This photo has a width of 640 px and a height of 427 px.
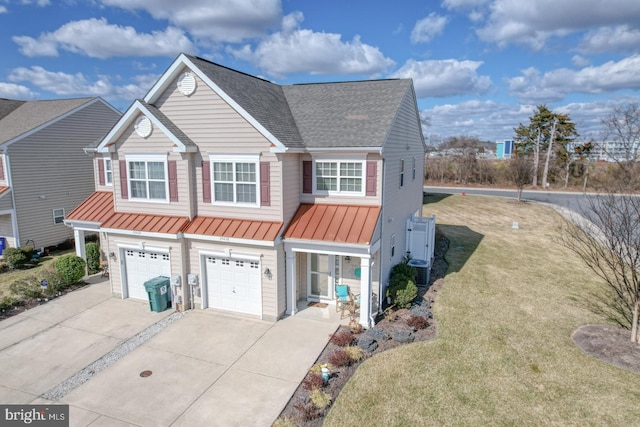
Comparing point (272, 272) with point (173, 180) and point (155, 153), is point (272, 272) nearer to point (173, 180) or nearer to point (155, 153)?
point (173, 180)

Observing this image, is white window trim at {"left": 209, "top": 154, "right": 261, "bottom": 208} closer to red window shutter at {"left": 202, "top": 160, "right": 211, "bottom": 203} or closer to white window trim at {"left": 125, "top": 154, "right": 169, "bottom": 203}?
red window shutter at {"left": 202, "top": 160, "right": 211, "bottom": 203}

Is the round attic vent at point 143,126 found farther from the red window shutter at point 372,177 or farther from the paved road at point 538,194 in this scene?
the paved road at point 538,194

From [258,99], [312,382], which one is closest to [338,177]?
[258,99]

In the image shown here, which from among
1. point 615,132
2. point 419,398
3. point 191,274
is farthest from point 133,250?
point 615,132

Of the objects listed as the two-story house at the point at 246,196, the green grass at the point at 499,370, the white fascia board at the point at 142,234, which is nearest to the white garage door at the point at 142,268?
the two-story house at the point at 246,196

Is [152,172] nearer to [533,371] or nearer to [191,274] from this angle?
[191,274]
